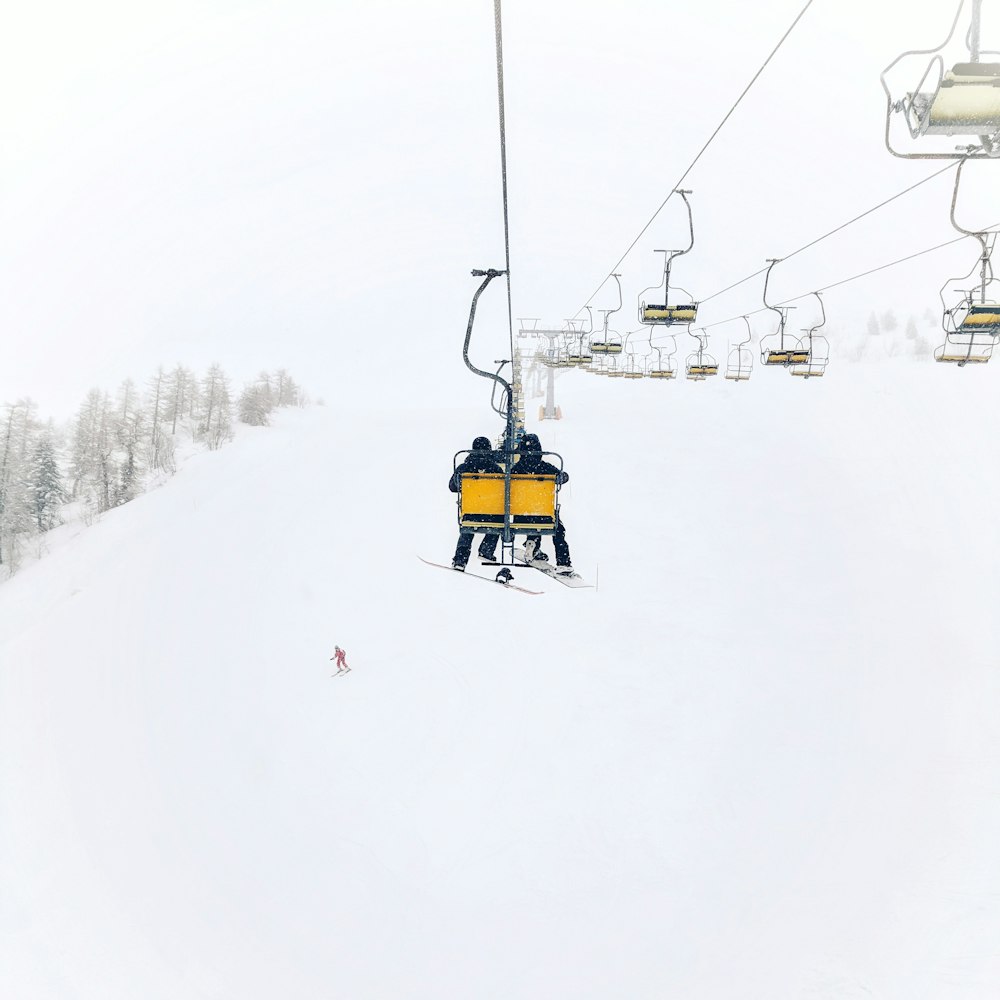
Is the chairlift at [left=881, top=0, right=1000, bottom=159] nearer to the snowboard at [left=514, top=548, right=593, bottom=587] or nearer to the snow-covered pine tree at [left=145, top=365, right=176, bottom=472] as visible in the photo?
the snowboard at [left=514, top=548, right=593, bottom=587]

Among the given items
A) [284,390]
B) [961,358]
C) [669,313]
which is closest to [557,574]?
[669,313]

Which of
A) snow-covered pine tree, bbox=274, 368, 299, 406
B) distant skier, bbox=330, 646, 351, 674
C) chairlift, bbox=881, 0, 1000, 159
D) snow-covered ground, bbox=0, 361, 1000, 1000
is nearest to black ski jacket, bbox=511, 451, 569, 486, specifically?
snow-covered ground, bbox=0, 361, 1000, 1000

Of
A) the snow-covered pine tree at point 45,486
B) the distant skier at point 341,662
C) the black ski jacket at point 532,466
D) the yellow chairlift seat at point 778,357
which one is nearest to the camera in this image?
the black ski jacket at point 532,466

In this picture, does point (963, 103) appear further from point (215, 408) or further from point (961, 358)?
point (215, 408)

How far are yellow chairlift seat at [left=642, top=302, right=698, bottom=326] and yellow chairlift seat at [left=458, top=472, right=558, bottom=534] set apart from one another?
7.64 m

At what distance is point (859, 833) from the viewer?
14.6 meters

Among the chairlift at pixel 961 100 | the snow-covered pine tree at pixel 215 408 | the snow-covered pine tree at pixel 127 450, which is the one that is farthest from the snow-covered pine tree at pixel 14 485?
the chairlift at pixel 961 100

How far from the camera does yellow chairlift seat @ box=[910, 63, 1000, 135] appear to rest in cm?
327

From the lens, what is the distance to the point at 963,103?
3449 mm

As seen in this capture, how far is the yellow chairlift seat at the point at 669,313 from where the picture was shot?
47.4 feet

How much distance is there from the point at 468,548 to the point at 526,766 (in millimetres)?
9816

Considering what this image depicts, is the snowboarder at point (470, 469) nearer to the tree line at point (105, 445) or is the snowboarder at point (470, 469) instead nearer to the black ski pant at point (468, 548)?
the black ski pant at point (468, 548)

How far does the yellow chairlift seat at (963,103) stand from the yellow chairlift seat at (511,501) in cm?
605

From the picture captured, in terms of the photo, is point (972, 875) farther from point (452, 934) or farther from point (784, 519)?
point (784, 519)
